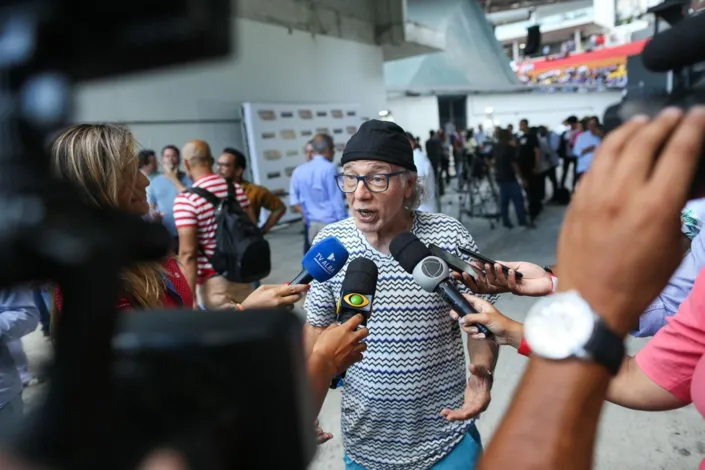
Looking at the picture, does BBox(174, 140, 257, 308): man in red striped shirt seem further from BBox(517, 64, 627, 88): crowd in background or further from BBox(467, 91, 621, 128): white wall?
BBox(517, 64, 627, 88): crowd in background

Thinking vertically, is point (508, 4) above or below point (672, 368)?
above

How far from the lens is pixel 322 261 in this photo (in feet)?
5.12

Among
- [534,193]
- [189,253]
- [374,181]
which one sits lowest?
[534,193]

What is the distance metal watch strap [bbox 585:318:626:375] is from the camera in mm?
545

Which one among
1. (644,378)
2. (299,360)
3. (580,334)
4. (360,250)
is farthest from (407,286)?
(299,360)

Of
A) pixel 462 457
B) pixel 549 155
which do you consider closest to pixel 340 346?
pixel 462 457

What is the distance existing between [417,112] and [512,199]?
11286mm

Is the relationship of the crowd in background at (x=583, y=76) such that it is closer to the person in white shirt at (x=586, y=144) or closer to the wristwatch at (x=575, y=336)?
the person in white shirt at (x=586, y=144)

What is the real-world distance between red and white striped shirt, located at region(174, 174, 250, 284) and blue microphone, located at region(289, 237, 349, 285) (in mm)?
1753

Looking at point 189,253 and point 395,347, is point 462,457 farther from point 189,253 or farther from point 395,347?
point 189,253

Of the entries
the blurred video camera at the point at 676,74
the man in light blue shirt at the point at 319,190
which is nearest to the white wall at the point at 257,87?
the man in light blue shirt at the point at 319,190

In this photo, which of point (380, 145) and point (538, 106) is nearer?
point (380, 145)

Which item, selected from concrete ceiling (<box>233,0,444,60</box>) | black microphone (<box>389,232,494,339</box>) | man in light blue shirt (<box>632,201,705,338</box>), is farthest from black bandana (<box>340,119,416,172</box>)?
concrete ceiling (<box>233,0,444,60</box>)

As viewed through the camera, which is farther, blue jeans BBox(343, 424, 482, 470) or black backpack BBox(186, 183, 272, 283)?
black backpack BBox(186, 183, 272, 283)
